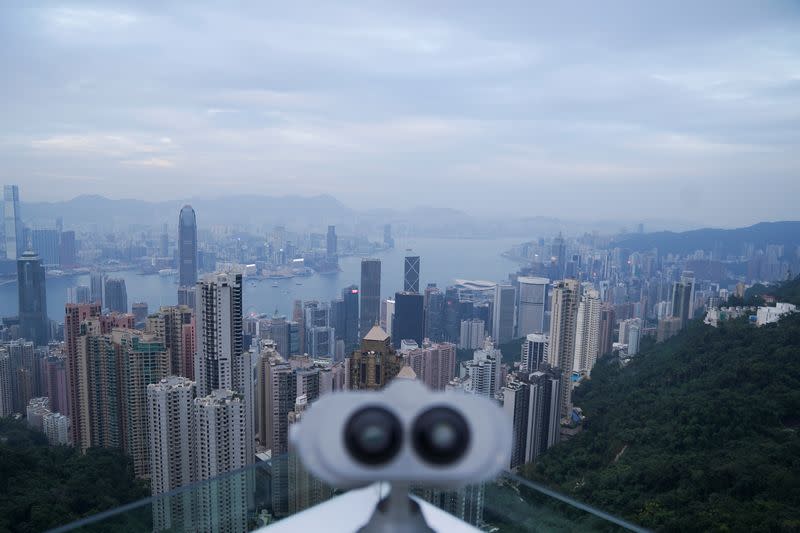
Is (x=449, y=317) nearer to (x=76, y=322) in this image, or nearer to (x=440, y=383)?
(x=440, y=383)

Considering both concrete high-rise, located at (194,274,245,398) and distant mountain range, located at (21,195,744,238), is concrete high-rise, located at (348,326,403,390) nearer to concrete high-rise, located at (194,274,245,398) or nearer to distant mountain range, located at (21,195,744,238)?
concrete high-rise, located at (194,274,245,398)

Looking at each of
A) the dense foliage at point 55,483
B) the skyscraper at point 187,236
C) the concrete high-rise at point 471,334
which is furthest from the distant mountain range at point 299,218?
the dense foliage at point 55,483

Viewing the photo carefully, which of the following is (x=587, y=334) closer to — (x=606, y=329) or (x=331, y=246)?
(x=606, y=329)

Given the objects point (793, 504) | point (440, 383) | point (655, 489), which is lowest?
point (440, 383)

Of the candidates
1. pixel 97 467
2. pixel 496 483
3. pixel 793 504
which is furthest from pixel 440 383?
pixel 496 483

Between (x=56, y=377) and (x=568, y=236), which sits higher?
(x=568, y=236)

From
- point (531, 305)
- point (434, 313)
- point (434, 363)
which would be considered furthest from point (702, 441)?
point (434, 313)

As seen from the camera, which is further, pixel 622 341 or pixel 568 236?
pixel 568 236

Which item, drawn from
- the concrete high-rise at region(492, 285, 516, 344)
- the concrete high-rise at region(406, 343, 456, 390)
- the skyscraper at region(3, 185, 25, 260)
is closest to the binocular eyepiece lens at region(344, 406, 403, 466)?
the concrete high-rise at region(406, 343, 456, 390)
